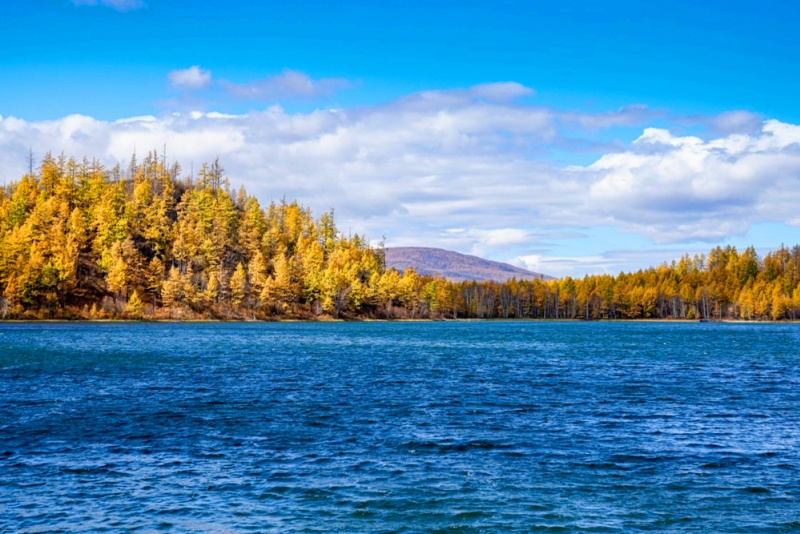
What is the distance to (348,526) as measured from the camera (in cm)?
2034

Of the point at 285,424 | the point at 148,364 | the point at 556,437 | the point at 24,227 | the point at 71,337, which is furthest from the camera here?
the point at 24,227

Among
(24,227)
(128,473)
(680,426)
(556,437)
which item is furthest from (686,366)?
(24,227)

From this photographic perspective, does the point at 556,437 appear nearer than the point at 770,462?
No

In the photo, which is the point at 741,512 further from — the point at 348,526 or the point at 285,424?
the point at 285,424

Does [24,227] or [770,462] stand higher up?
[24,227]

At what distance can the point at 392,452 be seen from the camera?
96.5 feet

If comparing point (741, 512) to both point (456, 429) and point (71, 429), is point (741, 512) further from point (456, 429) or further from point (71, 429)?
point (71, 429)

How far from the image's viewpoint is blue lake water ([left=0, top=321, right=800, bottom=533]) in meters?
21.3

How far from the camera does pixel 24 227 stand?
568 feet

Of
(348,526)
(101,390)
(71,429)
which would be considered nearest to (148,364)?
(101,390)

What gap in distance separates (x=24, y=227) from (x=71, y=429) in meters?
162

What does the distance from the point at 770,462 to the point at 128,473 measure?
85.8ft

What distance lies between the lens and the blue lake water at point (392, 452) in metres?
21.3

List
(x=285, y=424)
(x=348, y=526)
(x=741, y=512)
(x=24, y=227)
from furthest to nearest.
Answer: (x=24, y=227)
(x=285, y=424)
(x=741, y=512)
(x=348, y=526)
